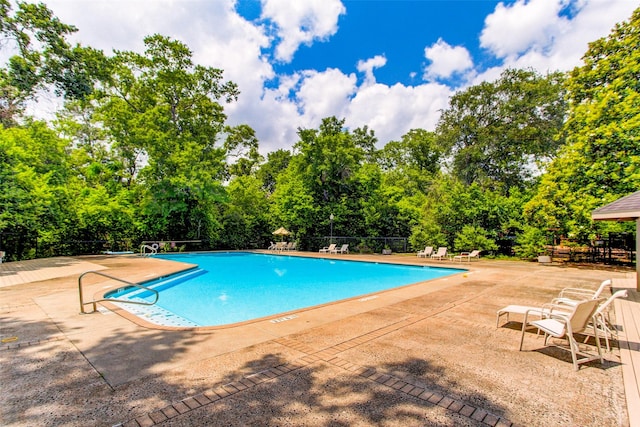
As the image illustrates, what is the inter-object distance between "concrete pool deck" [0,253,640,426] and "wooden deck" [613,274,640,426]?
19 mm

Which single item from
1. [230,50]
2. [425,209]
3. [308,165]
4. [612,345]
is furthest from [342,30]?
[612,345]

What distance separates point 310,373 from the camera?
3061 millimetres

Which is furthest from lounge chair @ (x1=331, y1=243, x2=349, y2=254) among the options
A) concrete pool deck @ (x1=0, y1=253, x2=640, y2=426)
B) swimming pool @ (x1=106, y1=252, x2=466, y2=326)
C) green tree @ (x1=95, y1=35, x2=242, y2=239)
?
concrete pool deck @ (x1=0, y1=253, x2=640, y2=426)

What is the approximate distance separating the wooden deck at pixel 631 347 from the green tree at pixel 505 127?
18879mm

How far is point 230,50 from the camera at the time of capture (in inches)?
429

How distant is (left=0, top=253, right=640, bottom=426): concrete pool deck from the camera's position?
2.35 meters

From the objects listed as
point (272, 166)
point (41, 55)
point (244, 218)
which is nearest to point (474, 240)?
point (244, 218)

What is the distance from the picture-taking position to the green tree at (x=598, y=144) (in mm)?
11891

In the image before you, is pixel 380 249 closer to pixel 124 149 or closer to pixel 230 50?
pixel 230 50

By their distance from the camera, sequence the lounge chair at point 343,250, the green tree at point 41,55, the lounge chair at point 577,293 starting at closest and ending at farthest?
the lounge chair at point 577,293 → the green tree at point 41,55 → the lounge chair at point 343,250

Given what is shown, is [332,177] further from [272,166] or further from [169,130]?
[272,166]

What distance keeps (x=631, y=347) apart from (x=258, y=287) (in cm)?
910

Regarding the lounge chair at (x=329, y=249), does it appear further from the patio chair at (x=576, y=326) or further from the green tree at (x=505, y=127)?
the patio chair at (x=576, y=326)

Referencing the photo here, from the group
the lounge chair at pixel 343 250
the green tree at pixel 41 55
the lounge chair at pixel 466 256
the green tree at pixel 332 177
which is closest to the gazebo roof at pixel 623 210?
the lounge chair at pixel 466 256
